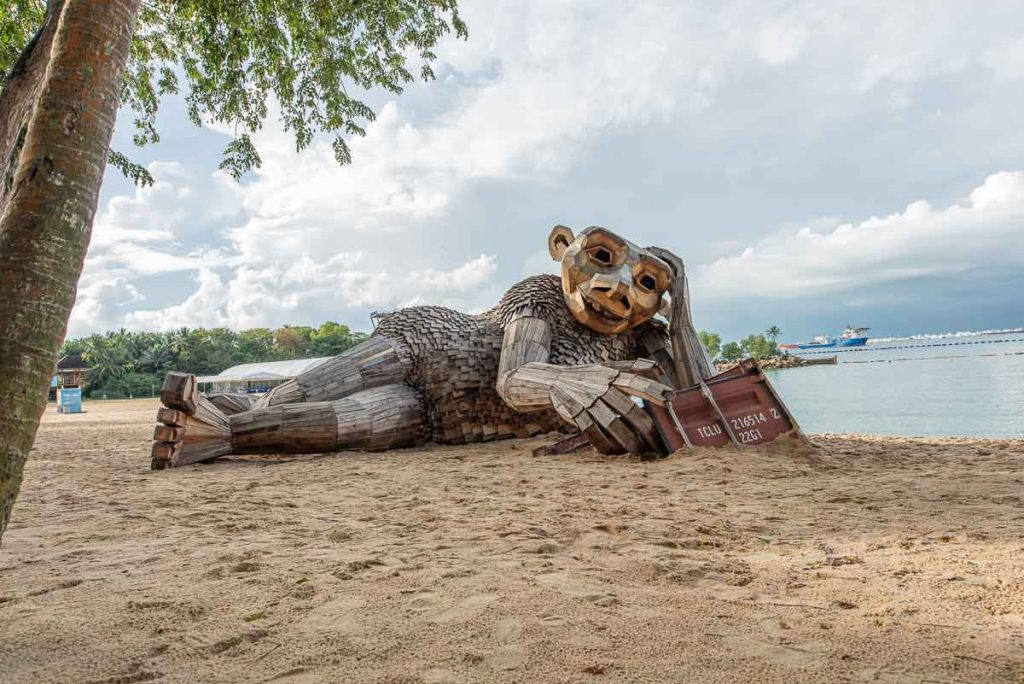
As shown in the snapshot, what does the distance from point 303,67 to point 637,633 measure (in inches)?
301

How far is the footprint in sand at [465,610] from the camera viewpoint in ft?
5.53

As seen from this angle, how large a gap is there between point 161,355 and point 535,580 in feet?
132

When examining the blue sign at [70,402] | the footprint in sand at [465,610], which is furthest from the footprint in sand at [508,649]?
the blue sign at [70,402]

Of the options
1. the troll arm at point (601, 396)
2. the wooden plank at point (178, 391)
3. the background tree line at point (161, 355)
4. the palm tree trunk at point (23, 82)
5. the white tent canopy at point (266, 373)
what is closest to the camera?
the palm tree trunk at point (23, 82)

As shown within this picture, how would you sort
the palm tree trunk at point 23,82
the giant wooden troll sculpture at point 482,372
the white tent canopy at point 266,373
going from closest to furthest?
the palm tree trunk at point 23,82 → the giant wooden troll sculpture at point 482,372 → the white tent canopy at point 266,373

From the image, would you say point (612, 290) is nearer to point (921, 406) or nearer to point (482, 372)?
point (482, 372)

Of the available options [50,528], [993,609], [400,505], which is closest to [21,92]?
[50,528]

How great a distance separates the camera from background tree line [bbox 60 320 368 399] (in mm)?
34125

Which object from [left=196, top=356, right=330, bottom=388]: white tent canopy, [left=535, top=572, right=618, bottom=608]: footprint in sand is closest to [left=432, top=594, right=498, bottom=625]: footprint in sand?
[left=535, top=572, right=618, bottom=608]: footprint in sand

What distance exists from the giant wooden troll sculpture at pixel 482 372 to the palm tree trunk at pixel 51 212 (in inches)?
139

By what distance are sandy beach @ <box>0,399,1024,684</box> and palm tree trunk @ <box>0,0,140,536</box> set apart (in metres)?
0.66

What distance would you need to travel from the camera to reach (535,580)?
6.52 feet

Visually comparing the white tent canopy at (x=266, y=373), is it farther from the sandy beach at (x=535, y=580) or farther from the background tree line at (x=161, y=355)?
the sandy beach at (x=535, y=580)

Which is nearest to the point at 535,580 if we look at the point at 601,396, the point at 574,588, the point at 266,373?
the point at 574,588
